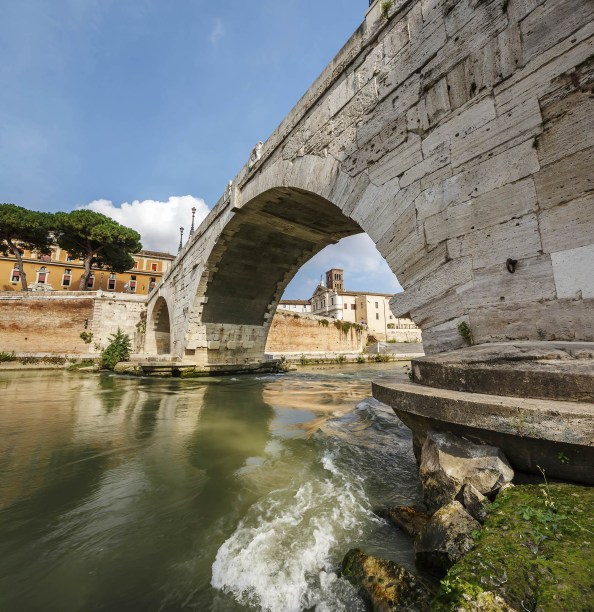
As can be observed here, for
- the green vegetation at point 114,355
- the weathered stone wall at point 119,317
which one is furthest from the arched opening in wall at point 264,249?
the weathered stone wall at point 119,317

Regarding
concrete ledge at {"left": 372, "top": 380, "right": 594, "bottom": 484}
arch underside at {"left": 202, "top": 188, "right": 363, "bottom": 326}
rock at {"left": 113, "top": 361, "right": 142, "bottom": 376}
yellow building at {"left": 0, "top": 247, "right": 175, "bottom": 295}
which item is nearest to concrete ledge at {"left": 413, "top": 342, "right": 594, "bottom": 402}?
concrete ledge at {"left": 372, "top": 380, "right": 594, "bottom": 484}

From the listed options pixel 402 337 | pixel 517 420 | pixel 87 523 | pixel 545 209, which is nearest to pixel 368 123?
pixel 545 209

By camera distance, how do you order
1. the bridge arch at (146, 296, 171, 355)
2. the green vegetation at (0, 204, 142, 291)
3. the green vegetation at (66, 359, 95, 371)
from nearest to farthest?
1. the green vegetation at (66, 359, 95, 371)
2. the bridge arch at (146, 296, 171, 355)
3. the green vegetation at (0, 204, 142, 291)

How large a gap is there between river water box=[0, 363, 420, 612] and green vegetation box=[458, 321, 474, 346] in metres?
1.29

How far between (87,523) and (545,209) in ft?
12.7

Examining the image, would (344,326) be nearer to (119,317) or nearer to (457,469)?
(119,317)

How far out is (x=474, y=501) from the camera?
152cm

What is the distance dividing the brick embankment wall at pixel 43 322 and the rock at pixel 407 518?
25260mm

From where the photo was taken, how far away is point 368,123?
13.2 ft

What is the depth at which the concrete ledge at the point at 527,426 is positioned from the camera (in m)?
1.43

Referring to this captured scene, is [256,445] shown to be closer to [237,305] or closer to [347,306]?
[237,305]

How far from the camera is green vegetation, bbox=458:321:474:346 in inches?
105

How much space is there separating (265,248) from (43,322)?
20.0 metres

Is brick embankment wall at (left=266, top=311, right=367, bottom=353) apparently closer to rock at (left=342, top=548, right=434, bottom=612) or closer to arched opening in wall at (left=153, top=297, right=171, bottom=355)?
arched opening in wall at (left=153, top=297, right=171, bottom=355)
